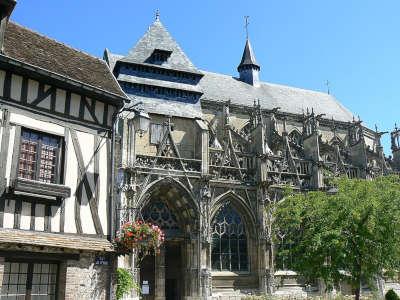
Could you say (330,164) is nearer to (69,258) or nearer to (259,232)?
(259,232)

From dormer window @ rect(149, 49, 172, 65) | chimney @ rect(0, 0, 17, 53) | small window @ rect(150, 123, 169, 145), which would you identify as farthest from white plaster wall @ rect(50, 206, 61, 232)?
dormer window @ rect(149, 49, 172, 65)

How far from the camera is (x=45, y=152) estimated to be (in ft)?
29.7

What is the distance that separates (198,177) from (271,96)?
43.2 feet

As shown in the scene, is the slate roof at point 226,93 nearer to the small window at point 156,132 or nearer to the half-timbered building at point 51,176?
the small window at point 156,132

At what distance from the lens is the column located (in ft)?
57.0

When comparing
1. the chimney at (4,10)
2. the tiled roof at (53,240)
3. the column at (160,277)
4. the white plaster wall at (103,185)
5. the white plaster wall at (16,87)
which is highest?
the chimney at (4,10)

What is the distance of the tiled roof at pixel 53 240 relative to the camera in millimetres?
7805

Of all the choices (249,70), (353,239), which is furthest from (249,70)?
(353,239)

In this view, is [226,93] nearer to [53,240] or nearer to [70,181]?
[70,181]

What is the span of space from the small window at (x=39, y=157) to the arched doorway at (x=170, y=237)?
8113 millimetres

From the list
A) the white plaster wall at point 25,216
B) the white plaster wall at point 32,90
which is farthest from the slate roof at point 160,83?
the white plaster wall at point 25,216

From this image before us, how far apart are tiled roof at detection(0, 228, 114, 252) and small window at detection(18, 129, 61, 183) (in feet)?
3.57

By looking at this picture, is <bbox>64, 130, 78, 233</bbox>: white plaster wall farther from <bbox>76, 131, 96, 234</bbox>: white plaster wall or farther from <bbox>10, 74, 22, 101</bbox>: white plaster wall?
<bbox>10, 74, 22, 101</bbox>: white plaster wall

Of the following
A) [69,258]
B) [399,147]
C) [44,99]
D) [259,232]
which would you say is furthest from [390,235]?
[399,147]
